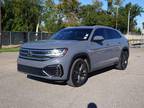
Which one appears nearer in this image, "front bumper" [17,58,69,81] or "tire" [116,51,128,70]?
"front bumper" [17,58,69,81]

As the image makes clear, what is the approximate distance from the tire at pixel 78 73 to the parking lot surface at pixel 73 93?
0.61ft

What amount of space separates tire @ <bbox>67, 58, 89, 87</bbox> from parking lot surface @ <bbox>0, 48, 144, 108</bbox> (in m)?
0.19

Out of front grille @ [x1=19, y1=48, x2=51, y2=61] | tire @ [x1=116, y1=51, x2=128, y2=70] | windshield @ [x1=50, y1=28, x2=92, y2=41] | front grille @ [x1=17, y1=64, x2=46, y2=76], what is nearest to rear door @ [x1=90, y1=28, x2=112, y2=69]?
windshield @ [x1=50, y1=28, x2=92, y2=41]

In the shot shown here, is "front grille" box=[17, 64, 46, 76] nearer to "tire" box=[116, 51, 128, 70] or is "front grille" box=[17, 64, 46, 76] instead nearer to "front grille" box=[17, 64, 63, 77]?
"front grille" box=[17, 64, 63, 77]

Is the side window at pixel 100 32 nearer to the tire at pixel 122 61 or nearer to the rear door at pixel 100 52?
the rear door at pixel 100 52

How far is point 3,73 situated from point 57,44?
3391mm

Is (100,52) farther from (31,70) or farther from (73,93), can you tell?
(31,70)

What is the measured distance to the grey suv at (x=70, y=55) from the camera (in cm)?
772

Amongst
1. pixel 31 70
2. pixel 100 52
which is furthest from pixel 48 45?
pixel 100 52

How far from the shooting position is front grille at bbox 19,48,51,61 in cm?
778

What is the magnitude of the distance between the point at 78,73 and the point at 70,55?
2.36ft

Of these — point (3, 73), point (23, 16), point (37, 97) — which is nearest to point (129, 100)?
point (37, 97)

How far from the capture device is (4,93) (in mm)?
7332

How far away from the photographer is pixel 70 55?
7902 mm
